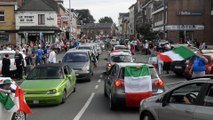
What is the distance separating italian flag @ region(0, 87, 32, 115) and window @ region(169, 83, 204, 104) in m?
3.84

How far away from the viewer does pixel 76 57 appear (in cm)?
2370

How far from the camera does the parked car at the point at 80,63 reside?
22141 mm

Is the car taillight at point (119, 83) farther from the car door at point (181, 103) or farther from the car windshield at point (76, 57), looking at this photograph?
the car windshield at point (76, 57)

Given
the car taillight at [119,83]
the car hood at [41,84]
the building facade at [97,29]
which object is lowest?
the car hood at [41,84]

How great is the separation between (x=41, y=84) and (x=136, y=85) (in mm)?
3533

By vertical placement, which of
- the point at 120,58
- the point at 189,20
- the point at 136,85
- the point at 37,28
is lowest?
the point at 136,85

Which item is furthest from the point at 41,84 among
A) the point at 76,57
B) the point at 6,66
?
the point at 76,57

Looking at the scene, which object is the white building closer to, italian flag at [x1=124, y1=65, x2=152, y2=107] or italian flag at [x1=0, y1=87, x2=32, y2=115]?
italian flag at [x1=124, y1=65, x2=152, y2=107]

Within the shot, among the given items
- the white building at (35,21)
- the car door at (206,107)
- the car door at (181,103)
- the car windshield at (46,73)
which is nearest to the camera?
the car door at (206,107)

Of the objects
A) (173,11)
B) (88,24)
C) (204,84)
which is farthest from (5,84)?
(88,24)

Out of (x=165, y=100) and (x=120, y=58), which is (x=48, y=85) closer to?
(x=165, y=100)

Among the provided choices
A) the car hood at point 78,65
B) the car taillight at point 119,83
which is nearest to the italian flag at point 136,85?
the car taillight at point 119,83

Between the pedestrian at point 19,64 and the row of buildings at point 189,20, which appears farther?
the row of buildings at point 189,20

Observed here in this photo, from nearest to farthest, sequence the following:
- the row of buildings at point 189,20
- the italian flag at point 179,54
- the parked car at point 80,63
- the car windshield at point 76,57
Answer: the italian flag at point 179,54 < the parked car at point 80,63 < the car windshield at point 76,57 < the row of buildings at point 189,20
